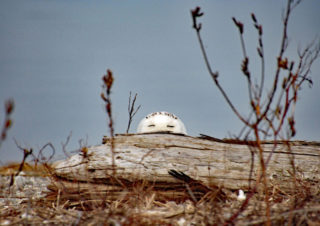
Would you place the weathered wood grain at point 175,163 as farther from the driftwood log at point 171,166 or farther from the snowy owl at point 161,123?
the snowy owl at point 161,123

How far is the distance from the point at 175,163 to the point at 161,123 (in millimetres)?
1957

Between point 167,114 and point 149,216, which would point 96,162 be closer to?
point 149,216

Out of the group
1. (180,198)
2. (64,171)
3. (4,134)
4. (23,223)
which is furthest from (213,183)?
(4,134)

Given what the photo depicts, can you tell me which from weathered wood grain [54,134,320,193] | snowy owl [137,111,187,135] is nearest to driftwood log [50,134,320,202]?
weathered wood grain [54,134,320,193]

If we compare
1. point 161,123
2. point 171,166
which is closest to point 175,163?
point 171,166

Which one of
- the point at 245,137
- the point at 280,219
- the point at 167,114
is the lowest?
the point at 280,219

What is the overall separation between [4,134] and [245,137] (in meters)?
1.77

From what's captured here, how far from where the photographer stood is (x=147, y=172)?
4.84 metres

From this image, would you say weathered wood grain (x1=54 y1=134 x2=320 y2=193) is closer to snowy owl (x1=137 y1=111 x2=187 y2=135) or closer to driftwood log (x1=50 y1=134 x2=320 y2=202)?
driftwood log (x1=50 y1=134 x2=320 y2=202)

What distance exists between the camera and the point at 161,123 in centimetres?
682

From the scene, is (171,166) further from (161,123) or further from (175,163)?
(161,123)

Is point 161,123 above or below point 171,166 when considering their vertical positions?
above

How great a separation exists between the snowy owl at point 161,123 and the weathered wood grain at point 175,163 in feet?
3.61

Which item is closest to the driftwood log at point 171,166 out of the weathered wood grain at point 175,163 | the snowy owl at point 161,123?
the weathered wood grain at point 175,163
